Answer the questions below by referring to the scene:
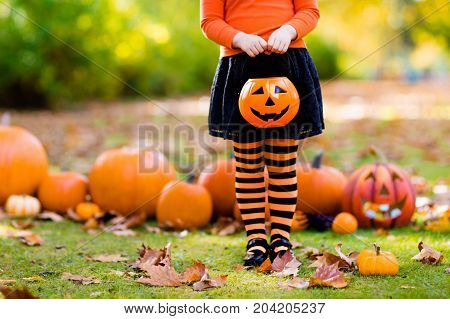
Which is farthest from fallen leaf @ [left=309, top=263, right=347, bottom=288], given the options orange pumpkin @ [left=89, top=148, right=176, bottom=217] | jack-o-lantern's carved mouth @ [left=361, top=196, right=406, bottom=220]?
orange pumpkin @ [left=89, top=148, right=176, bottom=217]

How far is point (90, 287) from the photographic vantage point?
→ 7.89 feet

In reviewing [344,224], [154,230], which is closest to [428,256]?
[344,224]

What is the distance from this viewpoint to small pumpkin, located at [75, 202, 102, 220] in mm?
3805

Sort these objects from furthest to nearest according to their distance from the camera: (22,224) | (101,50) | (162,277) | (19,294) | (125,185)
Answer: (101,50), (125,185), (22,224), (162,277), (19,294)

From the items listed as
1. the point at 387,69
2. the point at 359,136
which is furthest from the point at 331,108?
the point at 387,69

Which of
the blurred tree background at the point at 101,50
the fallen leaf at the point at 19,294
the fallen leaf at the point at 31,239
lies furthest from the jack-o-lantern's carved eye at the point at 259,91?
the blurred tree background at the point at 101,50

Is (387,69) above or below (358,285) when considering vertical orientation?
above

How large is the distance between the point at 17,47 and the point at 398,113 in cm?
569

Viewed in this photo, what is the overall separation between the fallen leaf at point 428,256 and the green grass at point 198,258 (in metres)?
0.04

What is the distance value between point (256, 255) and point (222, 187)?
1082 millimetres

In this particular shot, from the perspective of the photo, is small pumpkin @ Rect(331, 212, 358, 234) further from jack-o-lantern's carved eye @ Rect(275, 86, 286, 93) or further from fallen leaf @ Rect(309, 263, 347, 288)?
jack-o-lantern's carved eye @ Rect(275, 86, 286, 93)

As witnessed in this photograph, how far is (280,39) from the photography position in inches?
97.3

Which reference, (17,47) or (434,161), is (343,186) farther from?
(17,47)

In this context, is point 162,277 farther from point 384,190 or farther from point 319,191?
point 384,190
